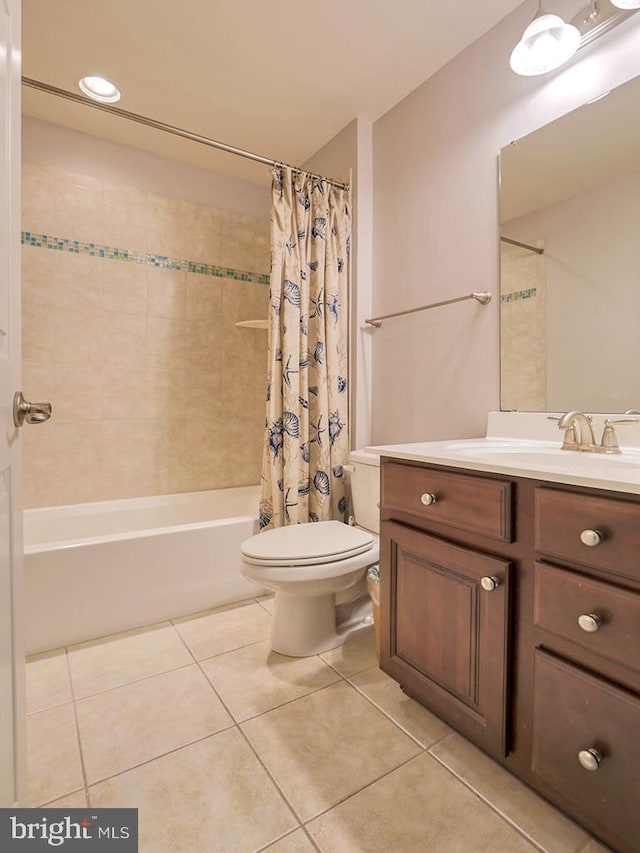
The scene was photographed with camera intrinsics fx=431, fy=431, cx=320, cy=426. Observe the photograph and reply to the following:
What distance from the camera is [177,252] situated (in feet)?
8.41

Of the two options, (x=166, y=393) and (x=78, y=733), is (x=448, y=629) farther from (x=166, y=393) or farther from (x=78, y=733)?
(x=166, y=393)

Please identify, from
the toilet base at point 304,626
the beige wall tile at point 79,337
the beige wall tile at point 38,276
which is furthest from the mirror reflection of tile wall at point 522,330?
the beige wall tile at point 38,276

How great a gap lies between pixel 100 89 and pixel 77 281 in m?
0.88

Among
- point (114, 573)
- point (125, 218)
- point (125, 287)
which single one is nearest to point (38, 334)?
point (125, 287)

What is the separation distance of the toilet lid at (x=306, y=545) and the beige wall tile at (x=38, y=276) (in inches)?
66.4

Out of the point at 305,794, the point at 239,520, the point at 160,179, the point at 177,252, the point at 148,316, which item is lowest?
the point at 305,794

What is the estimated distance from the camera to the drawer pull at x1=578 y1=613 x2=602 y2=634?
0.80m

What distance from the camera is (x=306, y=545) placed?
1.56 m

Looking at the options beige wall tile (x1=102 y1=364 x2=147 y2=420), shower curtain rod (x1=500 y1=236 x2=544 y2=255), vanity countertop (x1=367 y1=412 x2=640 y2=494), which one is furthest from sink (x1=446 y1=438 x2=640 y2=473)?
beige wall tile (x1=102 y1=364 x2=147 y2=420)

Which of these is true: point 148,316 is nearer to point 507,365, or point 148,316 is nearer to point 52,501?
point 52,501

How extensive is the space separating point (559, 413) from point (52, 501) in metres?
2.39

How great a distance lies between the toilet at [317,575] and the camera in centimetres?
147

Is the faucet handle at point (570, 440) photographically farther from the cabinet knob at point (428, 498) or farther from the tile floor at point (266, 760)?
the tile floor at point (266, 760)

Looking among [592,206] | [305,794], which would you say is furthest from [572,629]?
[592,206]
